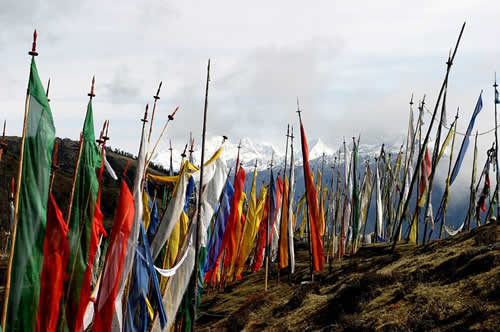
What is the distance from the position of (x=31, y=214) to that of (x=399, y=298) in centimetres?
1220

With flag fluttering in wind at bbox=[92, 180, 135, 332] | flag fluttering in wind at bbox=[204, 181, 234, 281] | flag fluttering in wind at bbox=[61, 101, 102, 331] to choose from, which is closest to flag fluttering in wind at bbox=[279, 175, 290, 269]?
flag fluttering in wind at bbox=[204, 181, 234, 281]

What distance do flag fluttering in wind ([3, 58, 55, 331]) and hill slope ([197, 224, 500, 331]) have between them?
31.9ft

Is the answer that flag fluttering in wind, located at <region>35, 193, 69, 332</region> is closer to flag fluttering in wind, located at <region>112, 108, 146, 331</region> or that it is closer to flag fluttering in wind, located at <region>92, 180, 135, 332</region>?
flag fluttering in wind, located at <region>92, 180, 135, 332</region>

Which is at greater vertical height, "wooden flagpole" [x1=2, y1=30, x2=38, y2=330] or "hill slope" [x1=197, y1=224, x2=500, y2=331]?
"wooden flagpole" [x1=2, y1=30, x2=38, y2=330]

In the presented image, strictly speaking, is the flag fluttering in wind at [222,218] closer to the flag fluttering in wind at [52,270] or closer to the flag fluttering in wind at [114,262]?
the flag fluttering in wind at [114,262]

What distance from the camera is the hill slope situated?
13305 millimetres

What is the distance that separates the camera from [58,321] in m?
12.2

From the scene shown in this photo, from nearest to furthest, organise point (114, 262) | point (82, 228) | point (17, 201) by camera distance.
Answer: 1. point (17, 201)
2. point (114, 262)
3. point (82, 228)

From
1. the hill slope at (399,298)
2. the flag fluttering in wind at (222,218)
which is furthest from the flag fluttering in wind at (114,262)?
the flag fluttering in wind at (222,218)

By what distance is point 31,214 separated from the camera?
10.7 m

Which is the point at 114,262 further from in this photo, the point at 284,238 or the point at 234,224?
the point at 284,238

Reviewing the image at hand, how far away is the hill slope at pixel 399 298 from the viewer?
43.7 feet

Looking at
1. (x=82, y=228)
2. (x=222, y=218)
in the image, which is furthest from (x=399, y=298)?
(x=82, y=228)

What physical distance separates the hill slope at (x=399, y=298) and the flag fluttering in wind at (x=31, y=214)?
9717 mm
